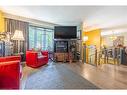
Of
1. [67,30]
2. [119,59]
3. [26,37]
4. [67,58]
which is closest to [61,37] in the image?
[67,30]

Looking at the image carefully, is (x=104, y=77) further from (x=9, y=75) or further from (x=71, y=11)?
(x=9, y=75)

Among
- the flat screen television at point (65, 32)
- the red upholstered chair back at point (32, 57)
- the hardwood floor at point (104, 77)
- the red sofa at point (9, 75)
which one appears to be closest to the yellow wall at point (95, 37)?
the flat screen television at point (65, 32)

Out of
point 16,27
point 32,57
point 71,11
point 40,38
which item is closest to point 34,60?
point 32,57

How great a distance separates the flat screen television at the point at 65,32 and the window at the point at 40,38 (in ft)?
3.51

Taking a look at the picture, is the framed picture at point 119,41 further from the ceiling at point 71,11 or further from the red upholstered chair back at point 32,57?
the red upholstered chair back at point 32,57

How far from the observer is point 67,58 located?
7.95m

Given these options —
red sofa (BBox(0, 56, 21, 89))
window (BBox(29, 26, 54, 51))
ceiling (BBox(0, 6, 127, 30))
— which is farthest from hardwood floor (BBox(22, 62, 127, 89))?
window (BBox(29, 26, 54, 51))

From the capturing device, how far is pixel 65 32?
8.07 meters

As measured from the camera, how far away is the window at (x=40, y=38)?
8109 mm

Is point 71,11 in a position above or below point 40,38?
above

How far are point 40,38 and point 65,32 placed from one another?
5.22 ft

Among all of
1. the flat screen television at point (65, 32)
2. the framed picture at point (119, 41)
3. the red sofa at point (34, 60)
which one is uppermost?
the flat screen television at point (65, 32)
